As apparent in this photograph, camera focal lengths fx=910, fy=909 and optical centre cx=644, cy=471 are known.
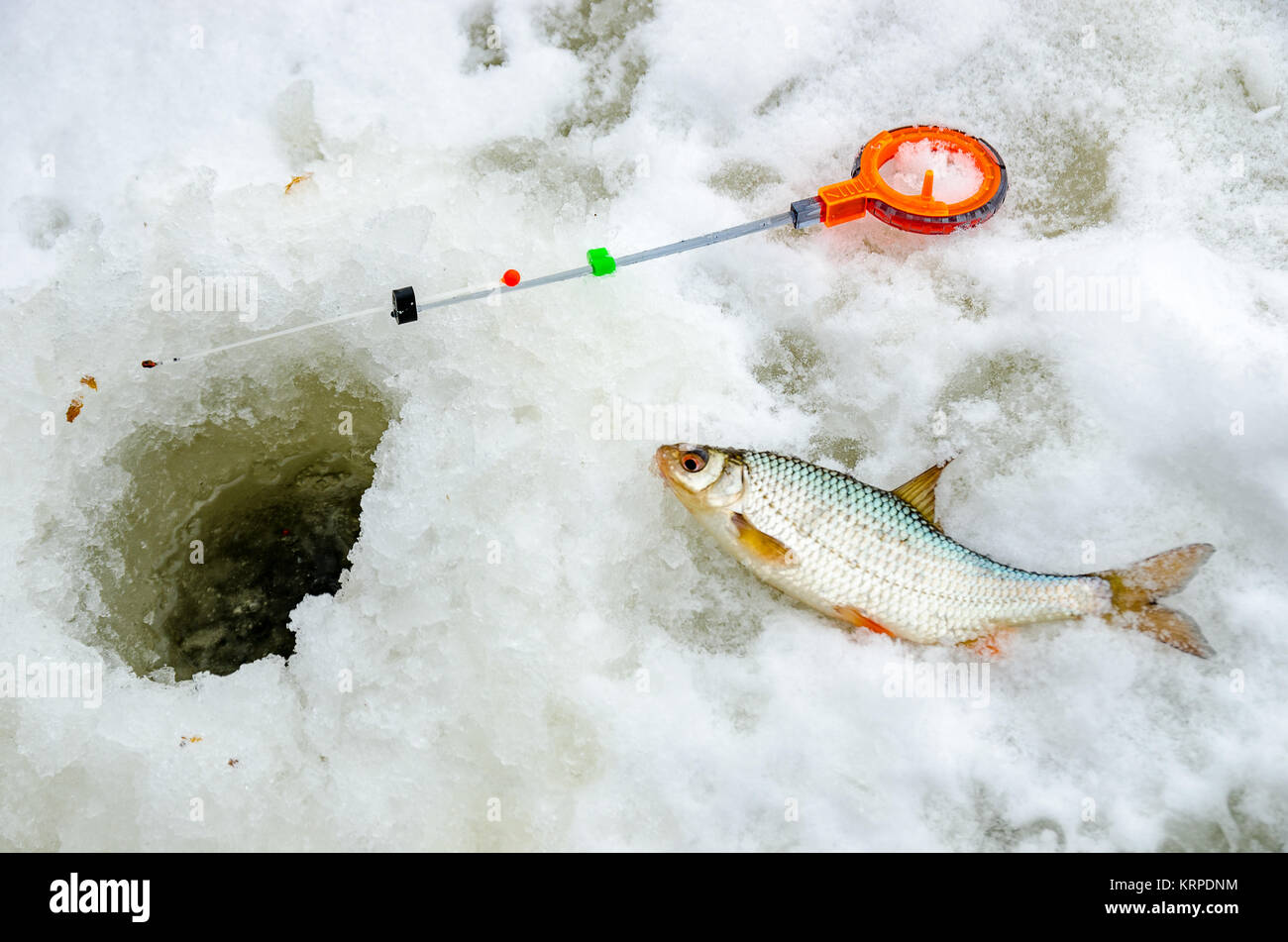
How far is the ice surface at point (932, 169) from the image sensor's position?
3514 millimetres

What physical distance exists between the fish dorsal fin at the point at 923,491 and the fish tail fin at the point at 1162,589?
0.56 m

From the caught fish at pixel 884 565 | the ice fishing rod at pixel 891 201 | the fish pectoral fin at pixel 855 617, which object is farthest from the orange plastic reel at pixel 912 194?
the fish pectoral fin at pixel 855 617

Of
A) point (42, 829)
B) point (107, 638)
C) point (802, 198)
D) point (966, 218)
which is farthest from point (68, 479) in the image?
point (966, 218)

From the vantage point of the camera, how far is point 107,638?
9.97ft

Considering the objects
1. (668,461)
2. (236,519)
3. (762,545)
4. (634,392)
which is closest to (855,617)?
(762,545)

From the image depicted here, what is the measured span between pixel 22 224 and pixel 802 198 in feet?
10.2

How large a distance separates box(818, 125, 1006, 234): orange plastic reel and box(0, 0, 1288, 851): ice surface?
23cm

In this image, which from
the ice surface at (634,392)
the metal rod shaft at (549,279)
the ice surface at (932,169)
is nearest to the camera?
the ice surface at (634,392)

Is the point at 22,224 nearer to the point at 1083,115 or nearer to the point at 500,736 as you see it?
the point at 500,736

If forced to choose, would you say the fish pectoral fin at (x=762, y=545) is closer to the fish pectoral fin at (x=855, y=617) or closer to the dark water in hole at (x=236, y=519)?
the fish pectoral fin at (x=855, y=617)

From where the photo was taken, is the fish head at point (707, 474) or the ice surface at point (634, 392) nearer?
the ice surface at point (634, 392)

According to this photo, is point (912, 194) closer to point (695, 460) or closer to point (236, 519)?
point (695, 460)

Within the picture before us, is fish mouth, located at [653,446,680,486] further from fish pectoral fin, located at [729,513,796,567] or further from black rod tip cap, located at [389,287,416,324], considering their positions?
black rod tip cap, located at [389,287,416,324]

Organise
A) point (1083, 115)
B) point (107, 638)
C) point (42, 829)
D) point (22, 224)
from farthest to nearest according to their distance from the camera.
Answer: point (1083, 115) < point (22, 224) < point (107, 638) < point (42, 829)
